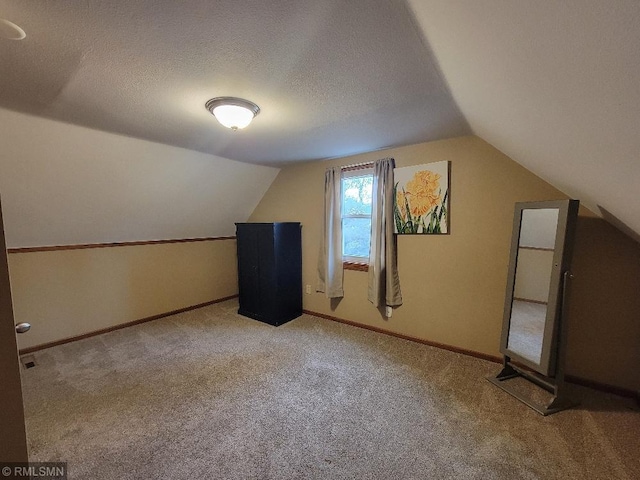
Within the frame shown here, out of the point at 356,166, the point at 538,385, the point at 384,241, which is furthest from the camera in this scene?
the point at 356,166

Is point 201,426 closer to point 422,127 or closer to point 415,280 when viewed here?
point 415,280

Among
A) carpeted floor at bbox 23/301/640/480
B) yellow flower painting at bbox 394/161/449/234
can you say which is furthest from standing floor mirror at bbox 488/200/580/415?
yellow flower painting at bbox 394/161/449/234

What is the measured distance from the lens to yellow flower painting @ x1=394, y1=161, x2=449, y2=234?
2.61 metres

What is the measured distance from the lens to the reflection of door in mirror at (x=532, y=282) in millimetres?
1914

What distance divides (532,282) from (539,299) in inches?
5.2

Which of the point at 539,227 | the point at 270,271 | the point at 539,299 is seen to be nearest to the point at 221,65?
the point at 539,227

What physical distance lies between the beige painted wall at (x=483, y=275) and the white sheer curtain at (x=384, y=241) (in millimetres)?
106

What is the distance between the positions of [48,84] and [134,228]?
6.93 ft

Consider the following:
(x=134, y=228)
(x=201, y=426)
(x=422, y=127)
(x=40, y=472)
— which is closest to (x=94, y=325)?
(x=134, y=228)

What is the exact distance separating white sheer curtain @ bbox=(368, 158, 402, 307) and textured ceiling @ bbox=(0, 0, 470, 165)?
0.72 m

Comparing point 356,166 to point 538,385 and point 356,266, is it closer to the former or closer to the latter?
point 356,266

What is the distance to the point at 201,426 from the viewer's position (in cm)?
174

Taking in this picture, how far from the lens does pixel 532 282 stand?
2043mm

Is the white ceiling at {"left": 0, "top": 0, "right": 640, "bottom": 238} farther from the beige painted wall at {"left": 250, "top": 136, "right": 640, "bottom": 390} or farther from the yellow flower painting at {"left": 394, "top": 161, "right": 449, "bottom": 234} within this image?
the yellow flower painting at {"left": 394, "top": 161, "right": 449, "bottom": 234}
